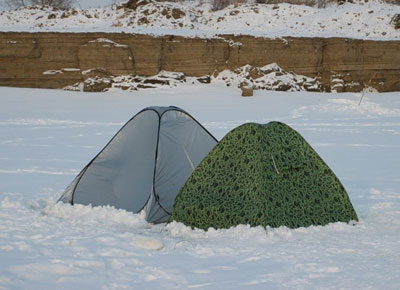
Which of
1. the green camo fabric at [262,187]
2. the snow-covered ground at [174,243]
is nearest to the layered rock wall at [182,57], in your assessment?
the snow-covered ground at [174,243]

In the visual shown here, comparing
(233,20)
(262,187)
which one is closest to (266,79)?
(233,20)

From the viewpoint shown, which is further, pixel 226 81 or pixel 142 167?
pixel 226 81

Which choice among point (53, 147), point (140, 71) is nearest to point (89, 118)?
point (53, 147)

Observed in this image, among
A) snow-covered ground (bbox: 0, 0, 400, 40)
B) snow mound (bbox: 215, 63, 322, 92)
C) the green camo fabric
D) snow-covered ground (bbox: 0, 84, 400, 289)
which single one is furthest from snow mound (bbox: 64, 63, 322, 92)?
the green camo fabric

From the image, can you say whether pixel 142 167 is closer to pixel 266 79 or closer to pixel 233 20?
pixel 266 79

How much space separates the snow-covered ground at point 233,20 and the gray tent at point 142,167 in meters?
21.0

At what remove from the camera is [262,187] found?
7.78 m

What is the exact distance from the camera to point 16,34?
92.1 ft

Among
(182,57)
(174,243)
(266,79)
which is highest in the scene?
(174,243)

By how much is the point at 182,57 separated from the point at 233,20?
17.2ft

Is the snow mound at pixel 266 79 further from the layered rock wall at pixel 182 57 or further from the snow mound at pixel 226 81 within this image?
the layered rock wall at pixel 182 57

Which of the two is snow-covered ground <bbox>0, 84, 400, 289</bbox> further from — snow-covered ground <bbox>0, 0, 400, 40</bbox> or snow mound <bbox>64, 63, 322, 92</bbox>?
snow-covered ground <bbox>0, 0, 400, 40</bbox>

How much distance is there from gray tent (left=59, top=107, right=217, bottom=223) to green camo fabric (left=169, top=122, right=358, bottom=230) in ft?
2.70

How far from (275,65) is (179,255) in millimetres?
23605
